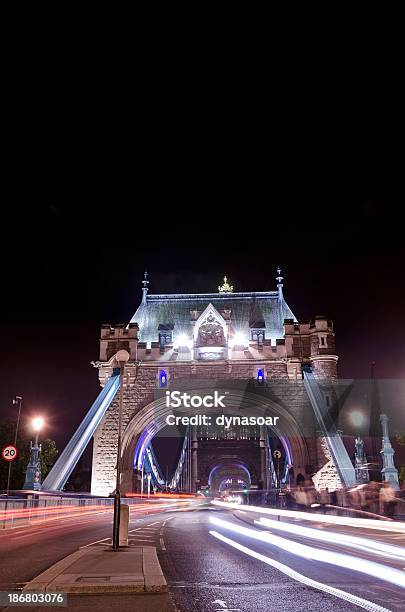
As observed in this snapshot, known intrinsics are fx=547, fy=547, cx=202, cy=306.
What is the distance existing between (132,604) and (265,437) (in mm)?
76958

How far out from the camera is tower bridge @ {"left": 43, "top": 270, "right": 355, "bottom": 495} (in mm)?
41031

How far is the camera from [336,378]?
42.9m

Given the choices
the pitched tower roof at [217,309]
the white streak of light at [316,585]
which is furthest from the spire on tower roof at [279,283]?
the white streak of light at [316,585]

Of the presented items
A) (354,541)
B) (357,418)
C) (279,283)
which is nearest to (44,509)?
(354,541)

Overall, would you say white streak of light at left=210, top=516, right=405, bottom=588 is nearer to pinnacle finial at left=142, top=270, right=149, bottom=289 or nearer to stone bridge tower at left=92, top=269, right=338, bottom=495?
stone bridge tower at left=92, top=269, right=338, bottom=495

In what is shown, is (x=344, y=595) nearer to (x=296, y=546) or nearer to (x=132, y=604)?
(x=132, y=604)

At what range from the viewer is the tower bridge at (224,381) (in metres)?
41.0

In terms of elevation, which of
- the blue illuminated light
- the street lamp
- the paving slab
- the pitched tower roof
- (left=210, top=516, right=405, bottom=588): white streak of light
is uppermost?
the pitched tower roof

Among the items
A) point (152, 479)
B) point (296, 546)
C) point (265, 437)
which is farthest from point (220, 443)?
point (296, 546)

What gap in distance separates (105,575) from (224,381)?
3689cm

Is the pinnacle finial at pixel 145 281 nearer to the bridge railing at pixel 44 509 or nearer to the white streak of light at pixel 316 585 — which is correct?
the bridge railing at pixel 44 509

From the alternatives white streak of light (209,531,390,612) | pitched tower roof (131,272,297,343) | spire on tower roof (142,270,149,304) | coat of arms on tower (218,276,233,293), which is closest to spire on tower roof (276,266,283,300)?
pitched tower roof (131,272,297,343)

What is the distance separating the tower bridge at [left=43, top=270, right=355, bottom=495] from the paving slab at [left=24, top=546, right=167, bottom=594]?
2992 cm

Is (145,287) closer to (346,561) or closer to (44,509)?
(44,509)
